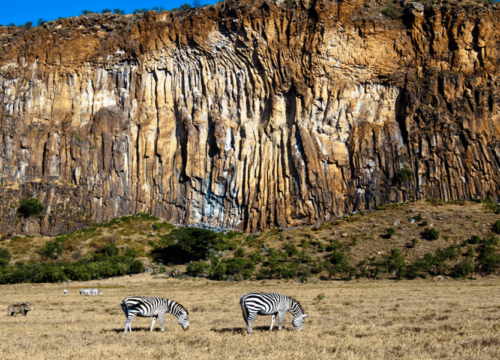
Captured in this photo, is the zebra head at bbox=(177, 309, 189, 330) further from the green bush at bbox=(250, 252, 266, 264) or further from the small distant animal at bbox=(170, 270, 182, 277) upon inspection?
the green bush at bbox=(250, 252, 266, 264)

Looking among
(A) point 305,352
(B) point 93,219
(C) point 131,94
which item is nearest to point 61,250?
(B) point 93,219

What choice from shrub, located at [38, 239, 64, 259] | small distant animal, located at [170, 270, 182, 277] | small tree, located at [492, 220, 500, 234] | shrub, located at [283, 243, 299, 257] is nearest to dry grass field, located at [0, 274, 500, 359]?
small distant animal, located at [170, 270, 182, 277]

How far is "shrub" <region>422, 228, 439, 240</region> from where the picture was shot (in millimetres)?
39562

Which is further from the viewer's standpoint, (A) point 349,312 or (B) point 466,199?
(B) point 466,199

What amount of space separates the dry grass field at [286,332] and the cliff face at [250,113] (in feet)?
89.8

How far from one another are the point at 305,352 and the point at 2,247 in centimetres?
4670

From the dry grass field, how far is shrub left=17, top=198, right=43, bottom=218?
30.9 m

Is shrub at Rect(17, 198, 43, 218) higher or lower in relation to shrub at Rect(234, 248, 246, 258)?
higher

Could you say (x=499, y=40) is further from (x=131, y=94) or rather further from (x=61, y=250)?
(x=61, y=250)

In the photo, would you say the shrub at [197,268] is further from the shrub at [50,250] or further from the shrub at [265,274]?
the shrub at [50,250]

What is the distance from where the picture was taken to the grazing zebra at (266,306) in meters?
12.7

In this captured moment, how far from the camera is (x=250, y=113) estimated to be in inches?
2152

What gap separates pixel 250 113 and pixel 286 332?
141ft

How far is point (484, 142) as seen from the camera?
1887 inches
